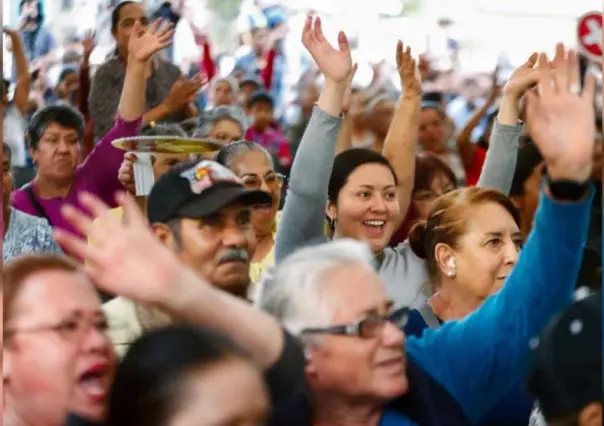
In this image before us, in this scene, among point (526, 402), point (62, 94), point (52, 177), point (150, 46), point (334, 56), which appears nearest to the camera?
point (526, 402)

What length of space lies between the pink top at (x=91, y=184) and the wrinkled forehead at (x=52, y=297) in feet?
7.86

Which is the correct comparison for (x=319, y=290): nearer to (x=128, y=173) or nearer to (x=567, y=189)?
(x=567, y=189)

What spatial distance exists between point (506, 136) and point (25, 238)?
1610 mm

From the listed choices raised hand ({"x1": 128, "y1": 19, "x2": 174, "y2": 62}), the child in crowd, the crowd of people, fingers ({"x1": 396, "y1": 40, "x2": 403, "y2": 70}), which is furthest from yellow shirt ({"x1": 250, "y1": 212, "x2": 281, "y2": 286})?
the child in crowd

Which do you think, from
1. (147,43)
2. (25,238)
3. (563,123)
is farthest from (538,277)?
(147,43)

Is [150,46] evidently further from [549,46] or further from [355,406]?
[549,46]

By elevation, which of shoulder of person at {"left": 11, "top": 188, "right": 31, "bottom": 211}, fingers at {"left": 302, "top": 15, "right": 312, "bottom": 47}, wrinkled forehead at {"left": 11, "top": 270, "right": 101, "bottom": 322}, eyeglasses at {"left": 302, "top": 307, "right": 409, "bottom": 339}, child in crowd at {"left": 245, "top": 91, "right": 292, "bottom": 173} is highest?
fingers at {"left": 302, "top": 15, "right": 312, "bottom": 47}

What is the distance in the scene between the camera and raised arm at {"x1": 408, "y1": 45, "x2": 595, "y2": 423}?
7.37 ft

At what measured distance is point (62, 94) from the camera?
8266 mm

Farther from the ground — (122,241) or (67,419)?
(122,241)

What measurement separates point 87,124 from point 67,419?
181 inches

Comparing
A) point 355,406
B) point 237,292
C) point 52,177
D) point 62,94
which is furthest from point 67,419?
point 62,94

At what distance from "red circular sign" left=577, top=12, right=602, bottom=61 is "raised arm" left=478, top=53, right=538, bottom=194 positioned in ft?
11.7

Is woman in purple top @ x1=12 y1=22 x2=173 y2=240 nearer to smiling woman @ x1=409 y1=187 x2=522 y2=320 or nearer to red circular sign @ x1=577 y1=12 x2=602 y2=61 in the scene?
smiling woman @ x1=409 y1=187 x2=522 y2=320
